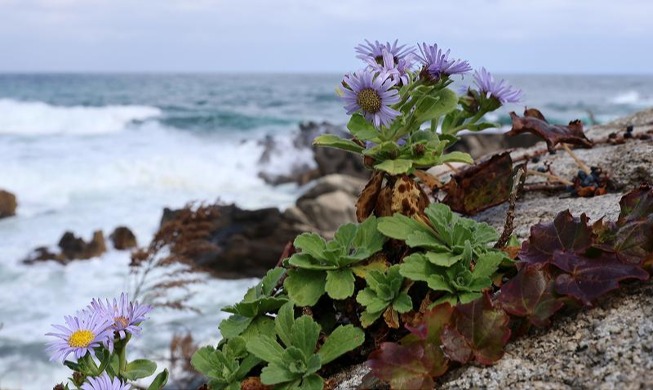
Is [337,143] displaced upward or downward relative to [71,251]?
upward

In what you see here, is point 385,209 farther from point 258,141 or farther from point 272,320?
point 258,141

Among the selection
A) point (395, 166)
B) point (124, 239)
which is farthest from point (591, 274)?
point (124, 239)

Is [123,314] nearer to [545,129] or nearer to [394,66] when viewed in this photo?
[394,66]

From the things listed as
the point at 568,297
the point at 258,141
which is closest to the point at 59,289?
the point at 568,297

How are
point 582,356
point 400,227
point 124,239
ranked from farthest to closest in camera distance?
1. point 124,239
2. point 400,227
3. point 582,356

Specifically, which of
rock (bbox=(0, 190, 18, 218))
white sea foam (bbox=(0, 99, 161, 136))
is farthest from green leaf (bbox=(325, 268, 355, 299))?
white sea foam (bbox=(0, 99, 161, 136))
